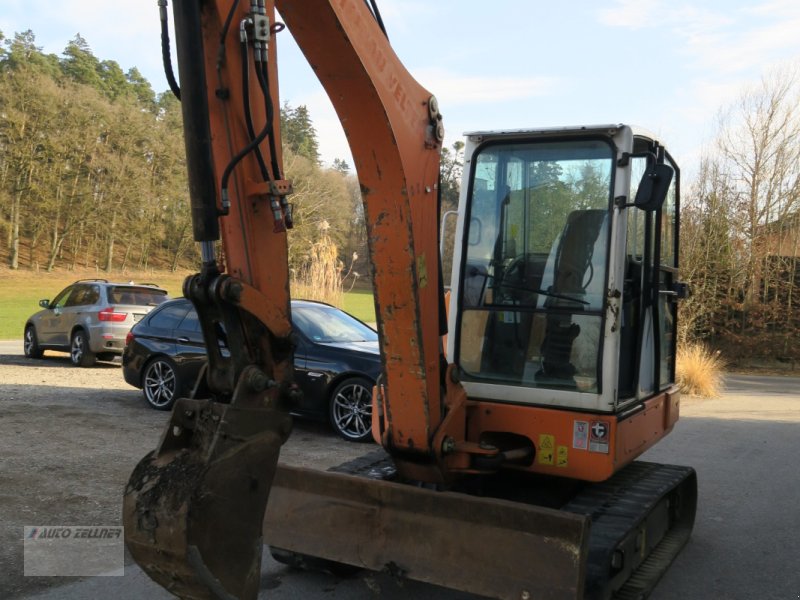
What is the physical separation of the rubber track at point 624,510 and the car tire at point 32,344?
1458cm

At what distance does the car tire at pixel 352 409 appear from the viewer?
30.7ft

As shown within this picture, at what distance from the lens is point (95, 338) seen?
1580 centimetres

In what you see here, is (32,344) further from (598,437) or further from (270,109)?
(270,109)

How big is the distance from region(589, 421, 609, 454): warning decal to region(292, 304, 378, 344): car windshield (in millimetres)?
5890

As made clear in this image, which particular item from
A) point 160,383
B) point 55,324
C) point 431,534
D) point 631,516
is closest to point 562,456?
point 631,516

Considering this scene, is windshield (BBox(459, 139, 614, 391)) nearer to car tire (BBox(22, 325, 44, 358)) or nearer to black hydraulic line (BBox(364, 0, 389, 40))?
black hydraulic line (BBox(364, 0, 389, 40))

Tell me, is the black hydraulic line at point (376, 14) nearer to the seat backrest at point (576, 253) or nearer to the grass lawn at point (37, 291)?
the seat backrest at point (576, 253)

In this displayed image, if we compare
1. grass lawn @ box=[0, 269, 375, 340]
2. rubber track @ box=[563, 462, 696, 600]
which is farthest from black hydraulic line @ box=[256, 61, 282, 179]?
grass lawn @ box=[0, 269, 375, 340]

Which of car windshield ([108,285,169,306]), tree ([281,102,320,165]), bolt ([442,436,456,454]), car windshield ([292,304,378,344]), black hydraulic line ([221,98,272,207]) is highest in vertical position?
tree ([281,102,320,165])

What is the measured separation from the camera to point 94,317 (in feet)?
52.1

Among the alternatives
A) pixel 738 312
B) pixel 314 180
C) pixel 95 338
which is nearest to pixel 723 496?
pixel 95 338

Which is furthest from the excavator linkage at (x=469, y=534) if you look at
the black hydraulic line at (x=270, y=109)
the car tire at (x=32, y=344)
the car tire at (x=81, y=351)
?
the car tire at (x=32, y=344)

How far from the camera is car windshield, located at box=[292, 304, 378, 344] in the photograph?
33.7ft

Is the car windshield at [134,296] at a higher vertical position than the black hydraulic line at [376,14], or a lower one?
lower
